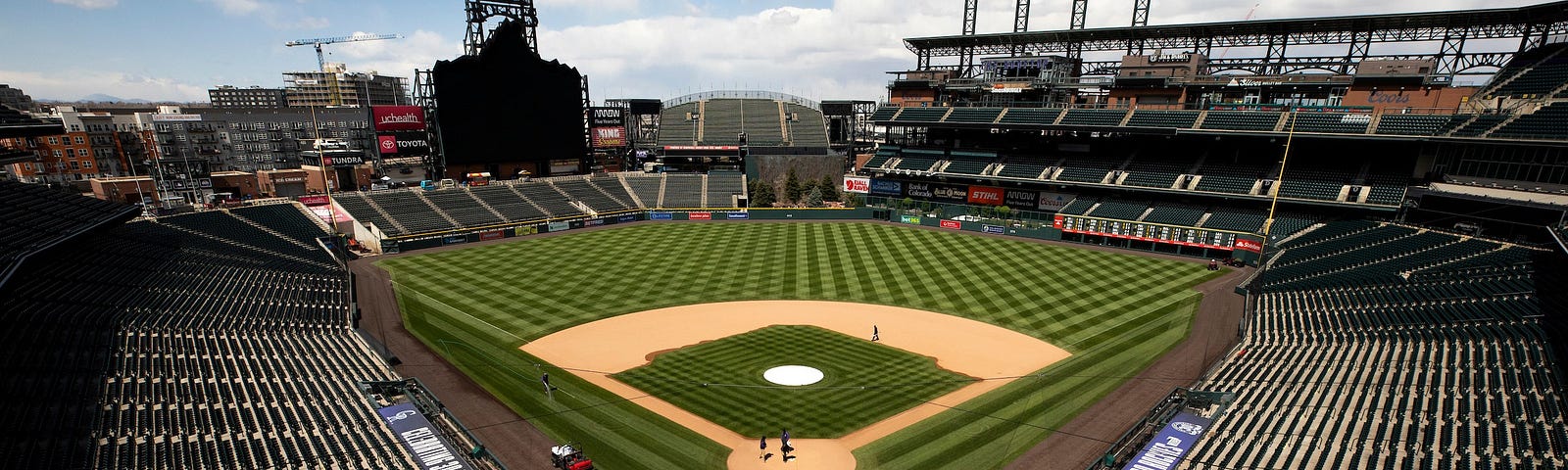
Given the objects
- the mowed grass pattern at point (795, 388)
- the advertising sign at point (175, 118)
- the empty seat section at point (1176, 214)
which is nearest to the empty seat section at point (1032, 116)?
the empty seat section at point (1176, 214)

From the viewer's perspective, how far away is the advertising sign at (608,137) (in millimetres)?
73000

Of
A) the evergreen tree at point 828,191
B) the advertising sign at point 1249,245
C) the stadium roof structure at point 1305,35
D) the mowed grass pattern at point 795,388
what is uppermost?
the stadium roof structure at point 1305,35

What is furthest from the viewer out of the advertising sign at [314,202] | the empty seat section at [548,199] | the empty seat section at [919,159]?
the empty seat section at [919,159]

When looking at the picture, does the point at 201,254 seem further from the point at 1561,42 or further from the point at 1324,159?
the point at 1561,42

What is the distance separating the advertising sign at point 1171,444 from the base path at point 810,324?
655cm

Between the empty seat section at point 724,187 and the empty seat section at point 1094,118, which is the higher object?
the empty seat section at point 1094,118

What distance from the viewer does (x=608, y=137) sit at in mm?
73438

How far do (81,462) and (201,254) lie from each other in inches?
1043

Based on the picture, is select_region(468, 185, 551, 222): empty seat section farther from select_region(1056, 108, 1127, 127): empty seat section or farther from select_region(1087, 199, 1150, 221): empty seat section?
select_region(1056, 108, 1127, 127): empty seat section

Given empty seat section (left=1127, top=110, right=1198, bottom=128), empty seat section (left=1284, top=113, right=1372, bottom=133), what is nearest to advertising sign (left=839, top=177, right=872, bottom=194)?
empty seat section (left=1127, top=110, right=1198, bottom=128)

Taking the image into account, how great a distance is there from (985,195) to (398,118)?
188 ft

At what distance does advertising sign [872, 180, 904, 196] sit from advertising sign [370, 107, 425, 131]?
46245mm

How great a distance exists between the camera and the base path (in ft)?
68.9

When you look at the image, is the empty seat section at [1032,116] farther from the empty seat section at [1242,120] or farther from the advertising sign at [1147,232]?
the empty seat section at [1242,120]
